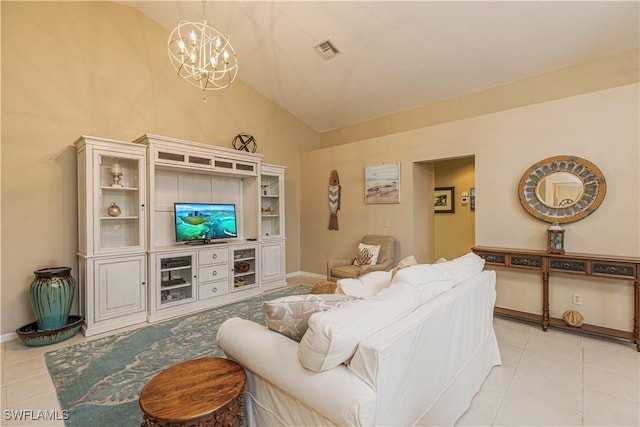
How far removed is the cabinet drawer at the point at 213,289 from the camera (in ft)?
13.1

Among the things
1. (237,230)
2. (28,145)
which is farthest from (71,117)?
(237,230)

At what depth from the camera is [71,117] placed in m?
3.45

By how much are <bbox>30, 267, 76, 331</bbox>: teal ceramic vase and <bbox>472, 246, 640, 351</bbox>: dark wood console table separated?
4.76m

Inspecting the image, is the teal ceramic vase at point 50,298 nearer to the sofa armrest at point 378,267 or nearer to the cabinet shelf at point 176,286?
the cabinet shelf at point 176,286

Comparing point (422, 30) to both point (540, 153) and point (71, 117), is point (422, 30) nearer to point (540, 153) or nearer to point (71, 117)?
point (540, 153)

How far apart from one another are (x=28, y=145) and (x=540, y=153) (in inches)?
230

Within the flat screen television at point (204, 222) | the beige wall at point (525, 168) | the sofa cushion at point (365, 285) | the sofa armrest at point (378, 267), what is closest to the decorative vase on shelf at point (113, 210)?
the flat screen television at point (204, 222)

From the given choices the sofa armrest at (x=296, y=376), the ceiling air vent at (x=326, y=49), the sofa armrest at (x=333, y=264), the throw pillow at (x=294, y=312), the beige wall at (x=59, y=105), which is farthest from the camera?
the sofa armrest at (x=333, y=264)

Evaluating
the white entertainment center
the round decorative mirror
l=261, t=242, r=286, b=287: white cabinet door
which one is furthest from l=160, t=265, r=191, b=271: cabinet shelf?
the round decorative mirror

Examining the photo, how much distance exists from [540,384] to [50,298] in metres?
4.53

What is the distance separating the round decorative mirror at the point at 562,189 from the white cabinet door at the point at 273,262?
145 inches

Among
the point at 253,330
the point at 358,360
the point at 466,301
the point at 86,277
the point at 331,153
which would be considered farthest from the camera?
the point at 331,153

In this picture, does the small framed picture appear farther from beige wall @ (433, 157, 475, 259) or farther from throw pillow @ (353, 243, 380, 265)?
throw pillow @ (353, 243, 380, 265)

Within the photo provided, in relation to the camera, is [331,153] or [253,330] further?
[331,153]
